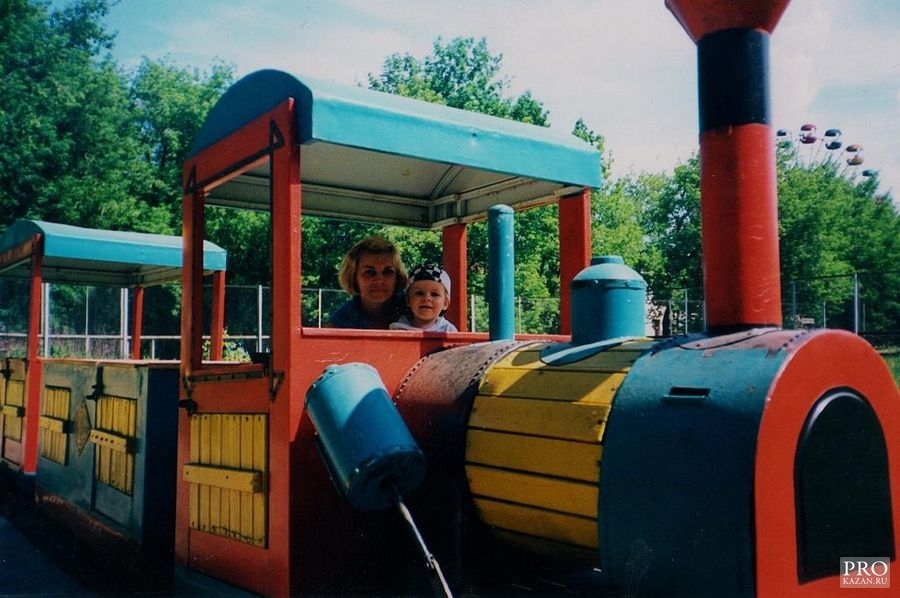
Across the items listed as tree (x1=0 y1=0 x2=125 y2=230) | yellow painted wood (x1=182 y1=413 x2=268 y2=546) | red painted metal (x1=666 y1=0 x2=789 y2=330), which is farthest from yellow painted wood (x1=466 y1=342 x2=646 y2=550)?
tree (x1=0 y1=0 x2=125 y2=230)

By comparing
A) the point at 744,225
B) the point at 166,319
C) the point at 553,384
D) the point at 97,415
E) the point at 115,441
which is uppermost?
the point at 166,319

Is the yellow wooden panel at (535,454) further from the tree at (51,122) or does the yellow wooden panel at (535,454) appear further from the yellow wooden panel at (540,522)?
the tree at (51,122)

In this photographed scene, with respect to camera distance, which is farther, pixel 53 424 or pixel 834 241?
pixel 834 241

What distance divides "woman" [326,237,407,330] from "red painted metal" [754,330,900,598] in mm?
2656

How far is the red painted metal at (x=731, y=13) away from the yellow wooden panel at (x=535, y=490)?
1.37m

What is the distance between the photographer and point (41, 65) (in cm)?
2375

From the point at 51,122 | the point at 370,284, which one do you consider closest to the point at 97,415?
the point at 370,284

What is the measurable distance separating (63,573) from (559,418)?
11.1 feet

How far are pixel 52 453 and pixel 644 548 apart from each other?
4876mm

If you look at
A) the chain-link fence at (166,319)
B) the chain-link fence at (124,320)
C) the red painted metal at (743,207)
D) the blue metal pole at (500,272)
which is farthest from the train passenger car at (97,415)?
the chain-link fence at (124,320)

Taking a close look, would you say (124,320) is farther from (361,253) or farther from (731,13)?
(731,13)

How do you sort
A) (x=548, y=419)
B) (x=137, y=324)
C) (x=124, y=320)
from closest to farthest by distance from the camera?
(x=548, y=419) → (x=137, y=324) → (x=124, y=320)

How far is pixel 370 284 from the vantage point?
4.34 metres

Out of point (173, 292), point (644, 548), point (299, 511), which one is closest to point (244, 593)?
point (299, 511)
